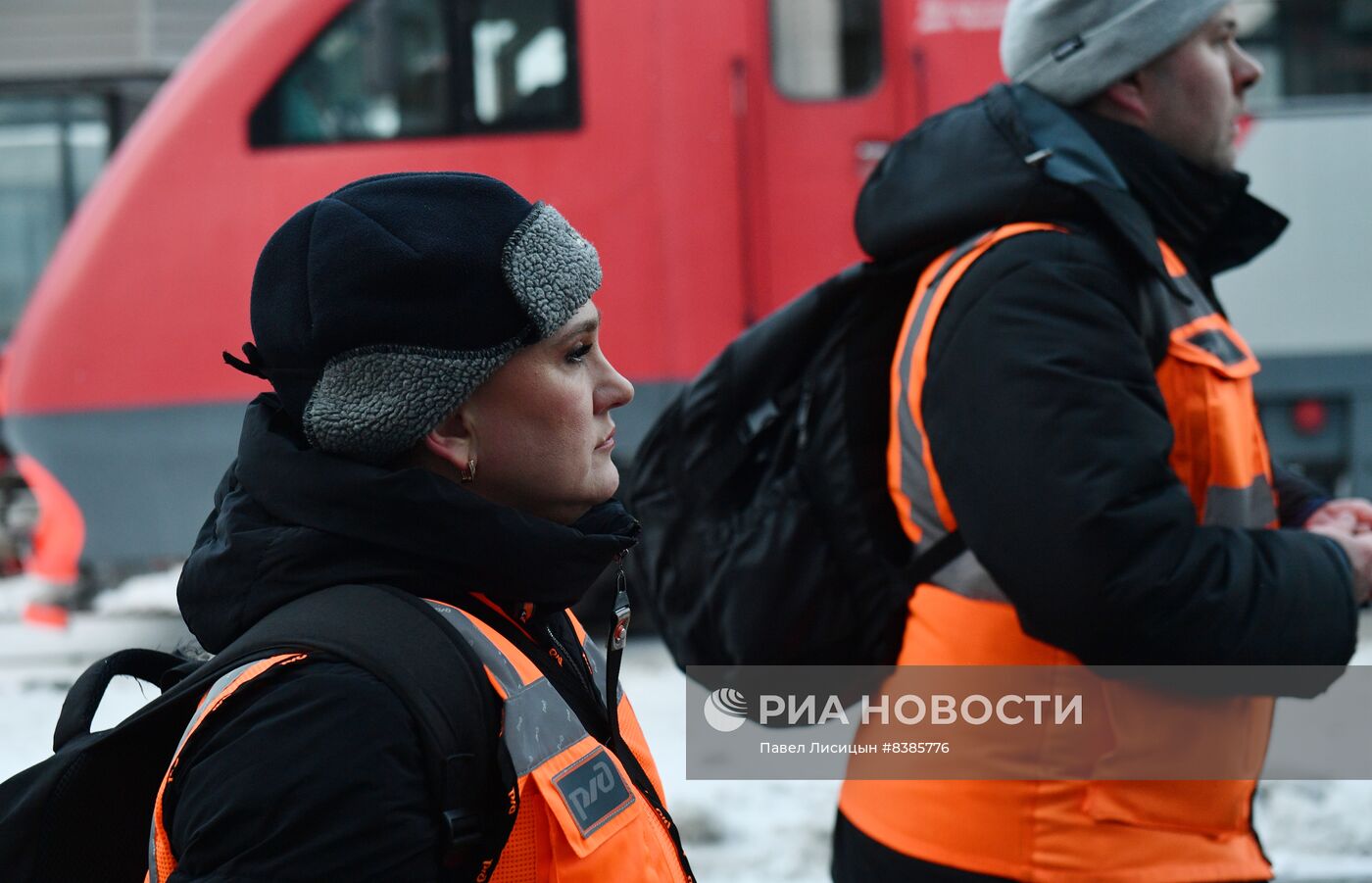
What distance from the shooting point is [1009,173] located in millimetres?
1860

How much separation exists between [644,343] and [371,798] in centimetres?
451

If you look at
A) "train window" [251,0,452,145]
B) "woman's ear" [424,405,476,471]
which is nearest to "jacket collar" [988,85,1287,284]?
"woman's ear" [424,405,476,471]

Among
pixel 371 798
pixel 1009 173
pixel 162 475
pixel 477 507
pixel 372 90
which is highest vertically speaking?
pixel 372 90

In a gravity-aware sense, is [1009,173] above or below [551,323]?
above

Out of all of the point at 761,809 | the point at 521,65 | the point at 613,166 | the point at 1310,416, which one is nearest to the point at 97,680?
the point at 761,809

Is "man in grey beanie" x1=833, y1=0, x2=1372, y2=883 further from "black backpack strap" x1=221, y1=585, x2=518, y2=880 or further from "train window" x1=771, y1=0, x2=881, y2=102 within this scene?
"train window" x1=771, y1=0, x2=881, y2=102

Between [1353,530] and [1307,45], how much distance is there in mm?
4420

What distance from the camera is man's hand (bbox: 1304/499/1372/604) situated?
5.97ft

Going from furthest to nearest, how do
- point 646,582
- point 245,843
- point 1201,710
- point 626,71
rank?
point 626,71, point 646,582, point 1201,710, point 245,843

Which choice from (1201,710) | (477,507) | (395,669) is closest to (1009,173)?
(1201,710)

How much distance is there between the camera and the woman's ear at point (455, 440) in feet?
4.38

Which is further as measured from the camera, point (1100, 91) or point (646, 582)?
point (646, 582)

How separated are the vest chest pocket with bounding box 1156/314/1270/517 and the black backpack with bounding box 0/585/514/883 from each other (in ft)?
3.37

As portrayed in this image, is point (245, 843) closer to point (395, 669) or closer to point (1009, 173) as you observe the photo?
point (395, 669)
